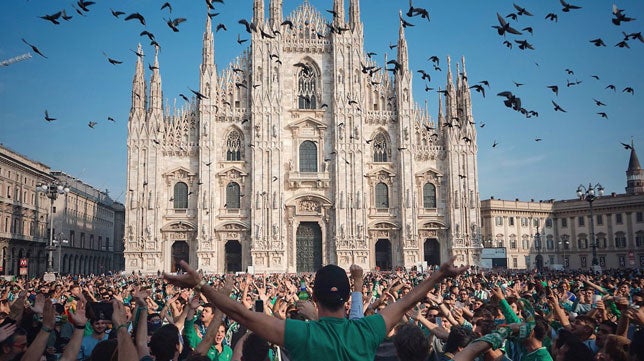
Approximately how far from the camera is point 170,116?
1780 inches

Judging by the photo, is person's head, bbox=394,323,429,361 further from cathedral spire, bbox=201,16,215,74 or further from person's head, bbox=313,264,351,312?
cathedral spire, bbox=201,16,215,74

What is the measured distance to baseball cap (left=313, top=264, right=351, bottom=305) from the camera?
3502mm

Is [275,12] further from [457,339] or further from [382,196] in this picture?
[457,339]

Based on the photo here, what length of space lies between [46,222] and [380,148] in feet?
111

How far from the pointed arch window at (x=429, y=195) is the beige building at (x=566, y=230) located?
22.1 metres

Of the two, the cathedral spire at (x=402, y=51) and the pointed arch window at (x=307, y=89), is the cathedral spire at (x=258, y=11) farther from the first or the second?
the cathedral spire at (x=402, y=51)

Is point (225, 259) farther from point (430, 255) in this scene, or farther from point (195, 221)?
point (430, 255)

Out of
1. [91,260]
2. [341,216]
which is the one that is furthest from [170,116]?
[91,260]

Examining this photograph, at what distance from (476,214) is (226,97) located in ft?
71.5

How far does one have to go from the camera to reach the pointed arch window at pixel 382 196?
152 feet

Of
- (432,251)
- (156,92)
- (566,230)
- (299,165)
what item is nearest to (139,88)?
(156,92)

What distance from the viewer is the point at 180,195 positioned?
4462 centimetres

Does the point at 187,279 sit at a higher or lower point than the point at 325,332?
higher

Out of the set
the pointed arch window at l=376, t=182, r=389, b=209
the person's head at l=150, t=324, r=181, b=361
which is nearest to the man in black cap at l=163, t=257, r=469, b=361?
the person's head at l=150, t=324, r=181, b=361
